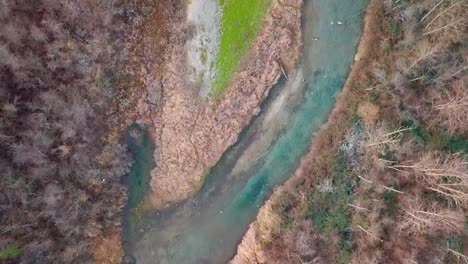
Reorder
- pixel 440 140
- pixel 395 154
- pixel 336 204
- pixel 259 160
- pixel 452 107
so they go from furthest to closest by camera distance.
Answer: pixel 259 160 < pixel 336 204 < pixel 440 140 < pixel 395 154 < pixel 452 107

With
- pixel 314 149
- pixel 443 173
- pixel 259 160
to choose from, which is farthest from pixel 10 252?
pixel 443 173

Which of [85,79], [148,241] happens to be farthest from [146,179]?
[85,79]

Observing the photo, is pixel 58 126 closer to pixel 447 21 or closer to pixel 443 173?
pixel 443 173

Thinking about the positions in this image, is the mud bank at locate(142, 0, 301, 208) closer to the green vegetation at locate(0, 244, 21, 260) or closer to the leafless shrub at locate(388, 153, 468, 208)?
the green vegetation at locate(0, 244, 21, 260)

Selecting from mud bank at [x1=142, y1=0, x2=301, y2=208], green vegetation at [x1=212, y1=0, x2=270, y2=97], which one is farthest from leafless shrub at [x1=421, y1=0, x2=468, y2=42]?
green vegetation at [x1=212, y1=0, x2=270, y2=97]

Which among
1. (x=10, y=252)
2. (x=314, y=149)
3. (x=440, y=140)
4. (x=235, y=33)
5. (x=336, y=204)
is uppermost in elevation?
(x=235, y=33)
